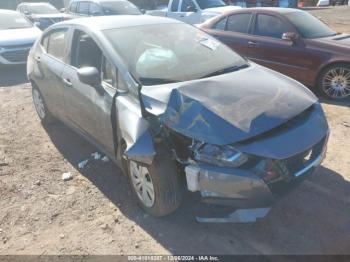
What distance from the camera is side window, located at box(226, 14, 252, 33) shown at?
24.3 ft

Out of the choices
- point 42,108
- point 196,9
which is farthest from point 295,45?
point 196,9

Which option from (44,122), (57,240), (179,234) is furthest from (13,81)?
(179,234)

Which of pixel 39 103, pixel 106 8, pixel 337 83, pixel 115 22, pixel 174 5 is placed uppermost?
pixel 115 22

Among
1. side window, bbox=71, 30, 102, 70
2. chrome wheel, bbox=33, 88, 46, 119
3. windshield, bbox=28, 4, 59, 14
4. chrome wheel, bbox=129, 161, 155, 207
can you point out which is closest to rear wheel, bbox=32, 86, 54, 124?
chrome wheel, bbox=33, 88, 46, 119

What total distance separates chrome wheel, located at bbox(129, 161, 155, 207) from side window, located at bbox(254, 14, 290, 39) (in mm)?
4719

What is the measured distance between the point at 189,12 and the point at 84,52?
342 inches

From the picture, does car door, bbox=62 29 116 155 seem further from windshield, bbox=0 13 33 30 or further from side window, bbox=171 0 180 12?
side window, bbox=171 0 180 12

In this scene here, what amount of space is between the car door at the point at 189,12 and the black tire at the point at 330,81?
20.8 feet

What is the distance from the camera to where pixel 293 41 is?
6.55 metres

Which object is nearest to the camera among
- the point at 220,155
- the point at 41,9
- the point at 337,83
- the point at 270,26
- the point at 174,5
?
the point at 220,155

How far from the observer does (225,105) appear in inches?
Answer: 119

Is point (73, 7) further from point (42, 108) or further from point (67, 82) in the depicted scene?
point (67, 82)

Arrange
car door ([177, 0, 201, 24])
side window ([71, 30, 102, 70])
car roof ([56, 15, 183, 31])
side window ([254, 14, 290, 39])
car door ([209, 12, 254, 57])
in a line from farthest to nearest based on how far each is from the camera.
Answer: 1. car door ([177, 0, 201, 24])
2. car door ([209, 12, 254, 57])
3. side window ([254, 14, 290, 39])
4. car roof ([56, 15, 183, 31])
5. side window ([71, 30, 102, 70])

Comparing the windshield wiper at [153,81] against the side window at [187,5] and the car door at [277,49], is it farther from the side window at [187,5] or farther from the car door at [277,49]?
the side window at [187,5]
